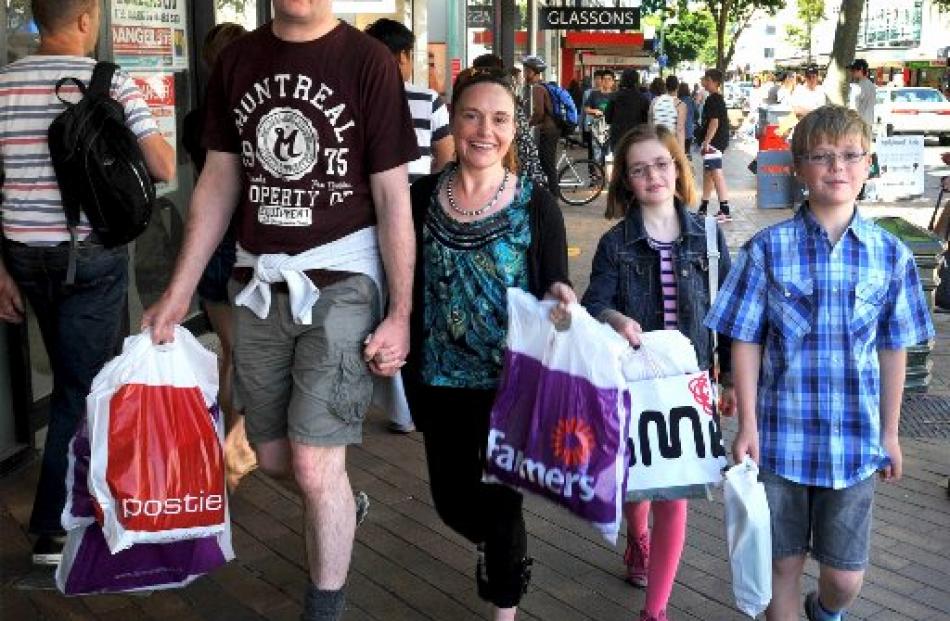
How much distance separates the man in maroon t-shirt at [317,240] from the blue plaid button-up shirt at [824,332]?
997 millimetres

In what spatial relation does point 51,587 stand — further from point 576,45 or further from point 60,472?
point 576,45

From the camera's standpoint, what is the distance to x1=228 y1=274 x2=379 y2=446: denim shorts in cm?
327

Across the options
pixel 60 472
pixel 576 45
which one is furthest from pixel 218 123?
pixel 576 45

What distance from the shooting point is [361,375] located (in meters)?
3.33

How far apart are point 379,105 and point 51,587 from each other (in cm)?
206

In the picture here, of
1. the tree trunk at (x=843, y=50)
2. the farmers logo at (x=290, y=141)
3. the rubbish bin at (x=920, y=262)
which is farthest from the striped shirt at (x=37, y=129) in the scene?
the tree trunk at (x=843, y=50)

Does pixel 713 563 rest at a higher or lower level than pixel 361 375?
lower

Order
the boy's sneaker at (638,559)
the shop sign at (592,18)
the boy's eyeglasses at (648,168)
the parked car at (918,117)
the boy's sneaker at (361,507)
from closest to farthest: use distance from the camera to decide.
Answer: the boy's eyeglasses at (648,168) < the boy's sneaker at (638,559) < the boy's sneaker at (361,507) < the shop sign at (592,18) < the parked car at (918,117)

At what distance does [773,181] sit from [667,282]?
11.5 metres

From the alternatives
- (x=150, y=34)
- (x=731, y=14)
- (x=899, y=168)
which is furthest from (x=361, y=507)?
(x=731, y=14)

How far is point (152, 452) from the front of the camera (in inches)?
127

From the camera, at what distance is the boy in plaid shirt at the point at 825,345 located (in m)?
3.06

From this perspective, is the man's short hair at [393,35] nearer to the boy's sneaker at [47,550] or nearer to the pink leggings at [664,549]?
the boy's sneaker at [47,550]

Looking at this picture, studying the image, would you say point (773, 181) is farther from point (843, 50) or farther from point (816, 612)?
point (816, 612)
